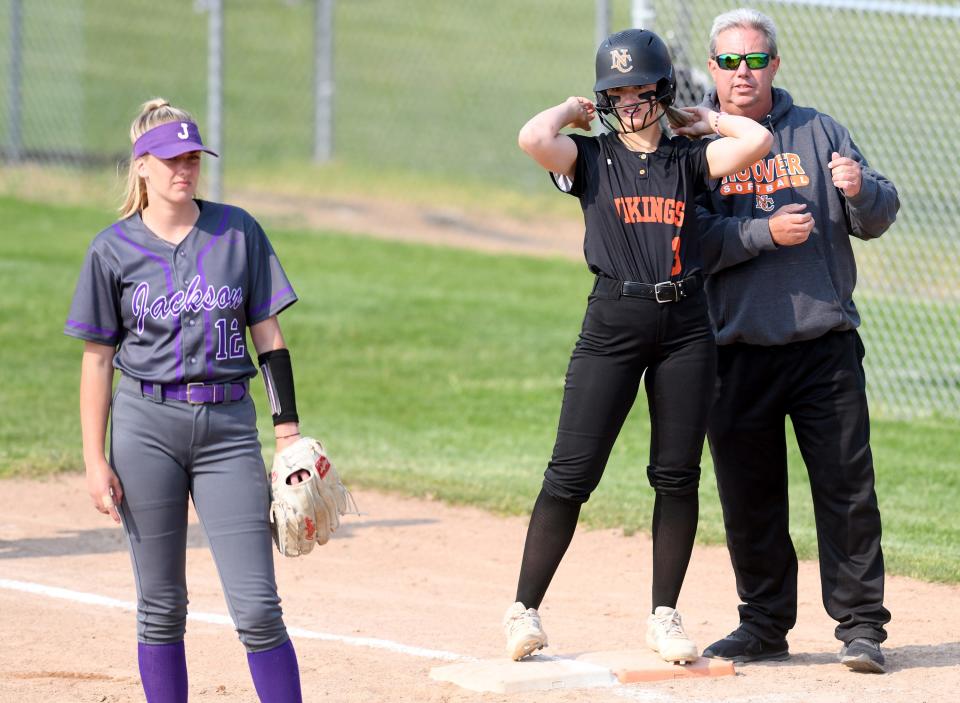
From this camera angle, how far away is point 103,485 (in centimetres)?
443

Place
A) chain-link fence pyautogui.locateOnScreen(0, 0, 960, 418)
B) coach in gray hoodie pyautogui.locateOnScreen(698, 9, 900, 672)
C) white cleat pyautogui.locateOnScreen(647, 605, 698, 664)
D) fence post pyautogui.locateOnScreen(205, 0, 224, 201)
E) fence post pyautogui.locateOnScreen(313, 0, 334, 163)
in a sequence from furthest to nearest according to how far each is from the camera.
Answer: fence post pyautogui.locateOnScreen(313, 0, 334, 163) < fence post pyautogui.locateOnScreen(205, 0, 224, 201) < chain-link fence pyautogui.locateOnScreen(0, 0, 960, 418) < coach in gray hoodie pyautogui.locateOnScreen(698, 9, 900, 672) < white cleat pyautogui.locateOnScreen(647, 605, 698, 664)

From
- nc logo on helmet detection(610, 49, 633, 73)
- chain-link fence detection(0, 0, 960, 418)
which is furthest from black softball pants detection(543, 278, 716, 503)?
chain-link fence detection(0, 0, 960, 418)

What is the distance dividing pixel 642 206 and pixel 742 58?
75cm

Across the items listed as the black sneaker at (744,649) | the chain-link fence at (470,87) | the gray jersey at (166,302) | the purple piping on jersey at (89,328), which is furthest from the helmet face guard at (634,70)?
the chain-link fence at (470,87)

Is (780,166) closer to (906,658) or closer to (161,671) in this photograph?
(906,658)

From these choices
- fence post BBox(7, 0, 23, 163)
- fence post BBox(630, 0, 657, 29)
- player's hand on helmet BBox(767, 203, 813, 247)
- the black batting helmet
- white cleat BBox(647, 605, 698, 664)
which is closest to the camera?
the black batting helmet

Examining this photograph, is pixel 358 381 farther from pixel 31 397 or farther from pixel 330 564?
pixel 330 564

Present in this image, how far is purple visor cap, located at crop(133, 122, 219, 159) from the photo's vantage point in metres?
4.44

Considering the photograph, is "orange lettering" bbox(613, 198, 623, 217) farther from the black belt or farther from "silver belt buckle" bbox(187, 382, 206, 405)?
"silver belt buckle" bbox(187, 382, 206, 405)

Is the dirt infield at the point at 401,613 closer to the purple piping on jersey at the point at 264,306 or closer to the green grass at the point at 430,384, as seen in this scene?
the green grass at the point at 430,384

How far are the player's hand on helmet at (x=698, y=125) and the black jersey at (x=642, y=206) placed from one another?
3.0 inches

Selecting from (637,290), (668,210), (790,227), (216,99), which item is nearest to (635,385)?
(637,290)

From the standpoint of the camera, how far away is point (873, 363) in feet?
33.8

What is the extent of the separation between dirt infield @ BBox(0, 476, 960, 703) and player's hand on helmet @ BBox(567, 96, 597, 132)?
192 centimetres
